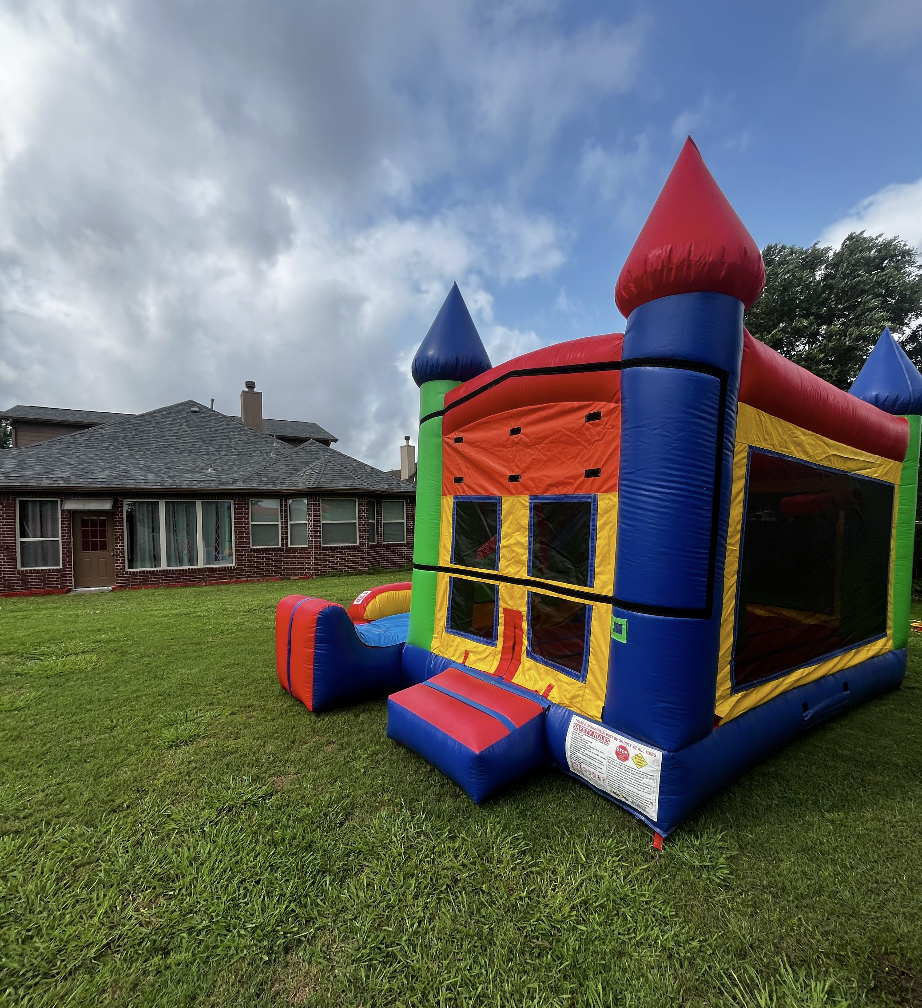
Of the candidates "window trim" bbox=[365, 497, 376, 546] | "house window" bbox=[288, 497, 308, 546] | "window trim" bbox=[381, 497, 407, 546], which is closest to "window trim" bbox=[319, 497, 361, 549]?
"window trim" bbox=[365, 497, 376, 546]

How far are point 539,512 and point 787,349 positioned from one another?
1710 cm

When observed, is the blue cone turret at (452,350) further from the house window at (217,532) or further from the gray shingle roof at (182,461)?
the house window at (217,532)

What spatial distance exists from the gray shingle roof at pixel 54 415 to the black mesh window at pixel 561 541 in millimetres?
24549

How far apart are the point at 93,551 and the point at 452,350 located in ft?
38.8

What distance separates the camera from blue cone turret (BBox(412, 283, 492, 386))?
4.21 meters

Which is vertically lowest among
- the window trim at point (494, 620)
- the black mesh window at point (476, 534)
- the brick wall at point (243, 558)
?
the brick wall at point (243, 558)

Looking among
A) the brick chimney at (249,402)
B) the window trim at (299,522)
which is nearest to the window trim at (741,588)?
the window trim at (299,522)

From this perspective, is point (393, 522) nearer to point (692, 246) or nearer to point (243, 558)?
point (243, 558)

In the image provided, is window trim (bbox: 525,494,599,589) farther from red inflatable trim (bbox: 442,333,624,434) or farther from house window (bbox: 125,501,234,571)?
house window (bbox: 125,501,234,571)

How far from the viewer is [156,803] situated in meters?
2.74

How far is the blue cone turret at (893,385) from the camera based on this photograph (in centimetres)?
457

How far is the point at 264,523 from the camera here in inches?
503

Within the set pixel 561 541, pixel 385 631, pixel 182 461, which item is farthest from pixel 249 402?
pixel 561 541

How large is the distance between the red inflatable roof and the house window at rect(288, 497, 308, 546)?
1197 centimetres
